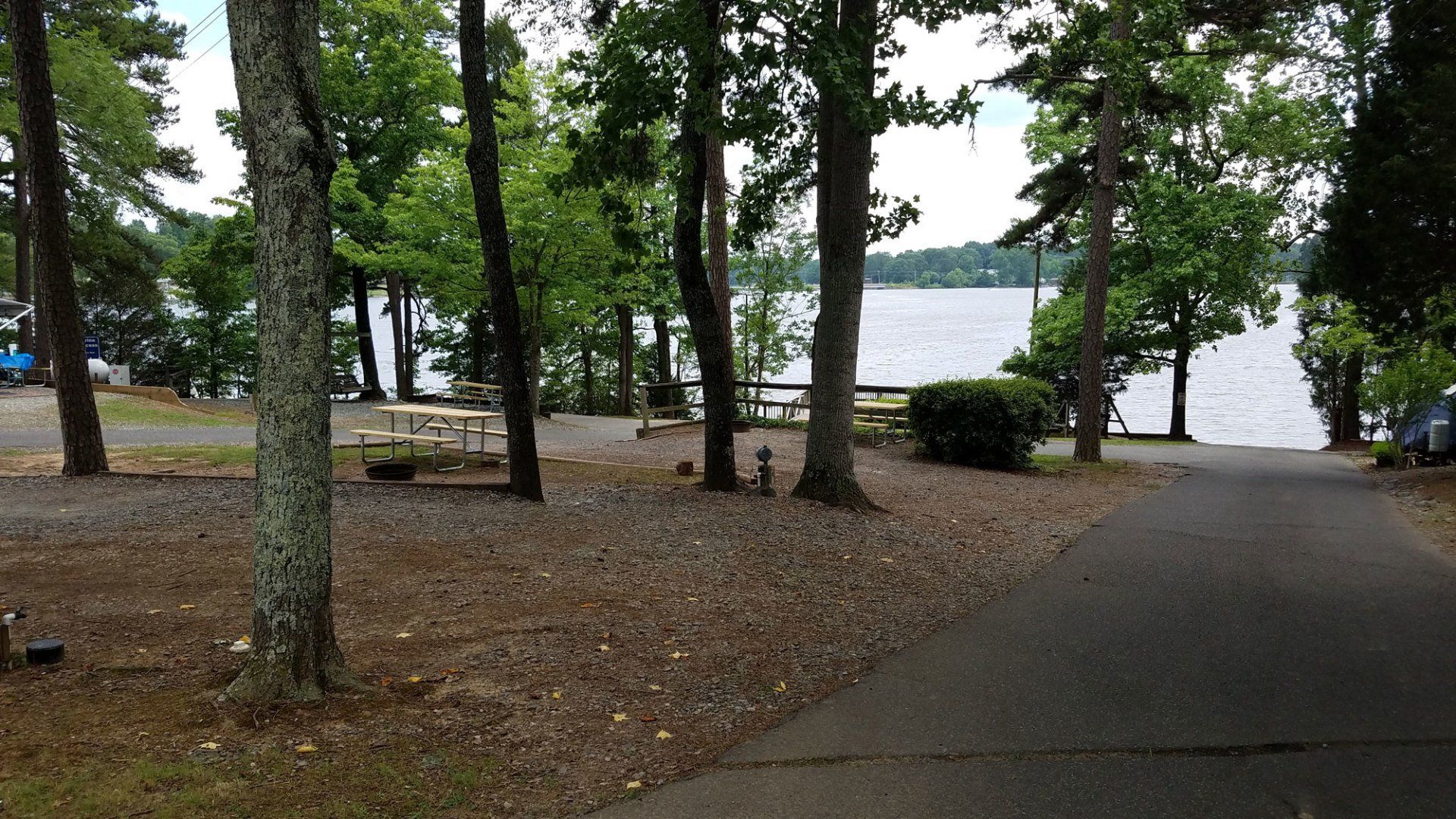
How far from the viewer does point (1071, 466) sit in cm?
1605

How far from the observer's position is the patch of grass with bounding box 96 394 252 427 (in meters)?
16.9

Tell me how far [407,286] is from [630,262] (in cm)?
2363

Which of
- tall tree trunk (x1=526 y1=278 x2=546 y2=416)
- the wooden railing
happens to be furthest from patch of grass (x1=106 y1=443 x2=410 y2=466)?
tall tree trunk (x1=526 y1=278 x2=546 y2=416)

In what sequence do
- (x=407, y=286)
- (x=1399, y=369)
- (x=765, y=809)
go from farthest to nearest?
(x=407, y=286)
(x=1399, y=369)
(x=765, y=809)

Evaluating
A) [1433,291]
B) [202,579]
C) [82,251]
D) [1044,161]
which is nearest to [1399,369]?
[1433,291]

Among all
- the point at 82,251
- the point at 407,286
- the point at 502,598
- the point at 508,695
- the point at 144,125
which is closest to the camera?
the point at 508,695

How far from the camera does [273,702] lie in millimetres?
3887

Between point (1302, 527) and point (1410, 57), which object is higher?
point (1410, 57)

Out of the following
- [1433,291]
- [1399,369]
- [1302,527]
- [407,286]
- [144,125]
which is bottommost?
[1302,527]

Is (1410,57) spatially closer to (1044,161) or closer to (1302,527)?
(1302,527)

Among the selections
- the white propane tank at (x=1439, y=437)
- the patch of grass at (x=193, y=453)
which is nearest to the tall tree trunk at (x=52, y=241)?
the patch of grass at (x=193, y=453)

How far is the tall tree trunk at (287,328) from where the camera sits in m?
3.81

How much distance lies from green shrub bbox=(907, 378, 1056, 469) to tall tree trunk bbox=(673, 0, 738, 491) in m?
5.57

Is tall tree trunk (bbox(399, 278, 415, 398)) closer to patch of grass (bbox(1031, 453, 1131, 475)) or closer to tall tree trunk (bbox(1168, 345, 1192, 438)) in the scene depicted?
patch of grass (bbox(1031, 453, 1131, 475))
